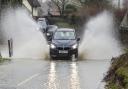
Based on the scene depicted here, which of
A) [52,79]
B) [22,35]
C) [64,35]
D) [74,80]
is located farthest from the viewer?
[22,35]

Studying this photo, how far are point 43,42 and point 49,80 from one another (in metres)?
21.0

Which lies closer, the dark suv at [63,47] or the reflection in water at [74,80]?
the reflection in water at [74,80]

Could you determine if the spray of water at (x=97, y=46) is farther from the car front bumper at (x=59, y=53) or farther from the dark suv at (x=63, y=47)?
the car front bumper at (x=59, y=53)

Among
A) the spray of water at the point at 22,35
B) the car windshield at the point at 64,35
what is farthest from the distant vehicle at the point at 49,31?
the car windshield at the point at 64,35

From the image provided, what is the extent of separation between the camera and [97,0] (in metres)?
80.5

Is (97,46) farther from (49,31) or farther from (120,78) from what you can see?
(49,31)

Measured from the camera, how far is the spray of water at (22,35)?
3941cm

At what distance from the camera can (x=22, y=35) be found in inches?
2159

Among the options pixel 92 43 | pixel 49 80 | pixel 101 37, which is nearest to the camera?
pixel 49 80

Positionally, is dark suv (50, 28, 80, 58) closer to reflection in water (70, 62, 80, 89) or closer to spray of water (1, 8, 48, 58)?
spray of water (1, 8, 48, 58)

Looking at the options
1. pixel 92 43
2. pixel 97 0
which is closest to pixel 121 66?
pixel 92 43

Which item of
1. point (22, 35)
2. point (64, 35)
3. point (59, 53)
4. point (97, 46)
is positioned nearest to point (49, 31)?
point (22, 35)

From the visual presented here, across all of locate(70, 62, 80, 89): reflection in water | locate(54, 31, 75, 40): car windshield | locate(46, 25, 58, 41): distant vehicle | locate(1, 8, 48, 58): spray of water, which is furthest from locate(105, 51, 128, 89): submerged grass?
locate(46, 25, 58, 41): distant vehicle

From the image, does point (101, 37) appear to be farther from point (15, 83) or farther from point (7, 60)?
point (15, 83)
